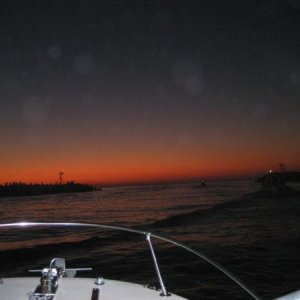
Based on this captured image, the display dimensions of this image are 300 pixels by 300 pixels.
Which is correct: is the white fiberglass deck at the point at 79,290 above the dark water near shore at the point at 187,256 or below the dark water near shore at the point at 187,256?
above

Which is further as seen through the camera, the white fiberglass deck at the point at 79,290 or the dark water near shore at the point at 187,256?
the dark water near shore at the point at 187,256

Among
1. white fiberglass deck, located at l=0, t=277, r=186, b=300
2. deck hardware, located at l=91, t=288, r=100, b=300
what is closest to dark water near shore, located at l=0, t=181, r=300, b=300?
white fiberglass deck, located at l=0, t=277, r=186, b=300

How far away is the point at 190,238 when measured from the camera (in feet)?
59.8

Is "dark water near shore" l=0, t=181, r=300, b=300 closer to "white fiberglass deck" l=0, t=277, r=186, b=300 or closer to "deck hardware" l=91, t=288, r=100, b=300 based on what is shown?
"white fiberglass deck" l=0, t=277, r=186, b=300

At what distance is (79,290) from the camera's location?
144 inches

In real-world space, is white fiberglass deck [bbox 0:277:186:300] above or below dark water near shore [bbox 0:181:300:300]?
above

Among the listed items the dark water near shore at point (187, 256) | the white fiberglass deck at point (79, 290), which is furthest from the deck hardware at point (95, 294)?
the dark water near shore at point (187, 256)

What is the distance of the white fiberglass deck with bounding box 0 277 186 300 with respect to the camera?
3.48 meters

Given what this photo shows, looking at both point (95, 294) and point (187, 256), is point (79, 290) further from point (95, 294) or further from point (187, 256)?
point (187, 256)

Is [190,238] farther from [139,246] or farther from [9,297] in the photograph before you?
[9,297]

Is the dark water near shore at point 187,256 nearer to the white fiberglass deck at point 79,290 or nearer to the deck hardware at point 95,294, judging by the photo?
the white fiberglass deck at point 79,290

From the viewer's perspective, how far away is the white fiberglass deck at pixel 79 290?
3.48m

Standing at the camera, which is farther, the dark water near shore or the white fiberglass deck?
the dark water near shore

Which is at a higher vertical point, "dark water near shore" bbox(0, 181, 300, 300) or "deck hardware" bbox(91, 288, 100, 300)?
"deck hardware" bbox(91, 288, 100, 300)
